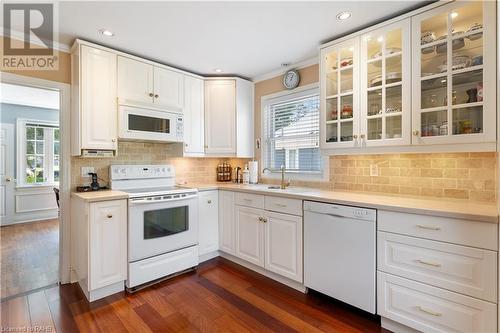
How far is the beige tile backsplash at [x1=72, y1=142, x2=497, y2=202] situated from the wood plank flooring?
3.68 ft

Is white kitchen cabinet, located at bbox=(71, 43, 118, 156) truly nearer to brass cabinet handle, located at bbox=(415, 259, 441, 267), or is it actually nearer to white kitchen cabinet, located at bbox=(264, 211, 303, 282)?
white kitchen cabinet, located at bbox=(264, 211, 303, 282)

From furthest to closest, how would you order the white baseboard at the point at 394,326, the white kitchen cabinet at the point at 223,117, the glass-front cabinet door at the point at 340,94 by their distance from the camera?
the white kitchen cabinet at the point at 223,117, the glass-front cabinet door at the point at 340,94, the white baseboard at the point at 394,326

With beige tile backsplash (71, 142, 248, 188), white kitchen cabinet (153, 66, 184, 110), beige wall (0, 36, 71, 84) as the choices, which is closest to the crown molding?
white kitchen cabinet (153, 66, 184, 110)

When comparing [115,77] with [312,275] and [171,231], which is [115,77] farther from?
[312,275]

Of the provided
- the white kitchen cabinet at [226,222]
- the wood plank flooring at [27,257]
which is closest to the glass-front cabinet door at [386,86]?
the white kitchen cabinet at [226,222]

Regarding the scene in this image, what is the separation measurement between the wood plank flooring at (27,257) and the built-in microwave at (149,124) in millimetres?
1762

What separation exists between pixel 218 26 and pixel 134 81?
1172mm

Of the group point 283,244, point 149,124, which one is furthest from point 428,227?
point 149,124

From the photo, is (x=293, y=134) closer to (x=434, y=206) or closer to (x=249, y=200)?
(x=249, y=200)

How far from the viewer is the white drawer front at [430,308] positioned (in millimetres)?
1498

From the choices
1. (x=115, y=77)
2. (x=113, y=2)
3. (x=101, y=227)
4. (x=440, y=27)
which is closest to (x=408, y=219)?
(x=440, y=27)

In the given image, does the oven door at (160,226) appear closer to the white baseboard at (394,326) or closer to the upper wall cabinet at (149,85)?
the upper wall cabinet at (149,85)

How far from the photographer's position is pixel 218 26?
7.38ft

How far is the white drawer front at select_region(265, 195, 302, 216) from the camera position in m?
2.39
